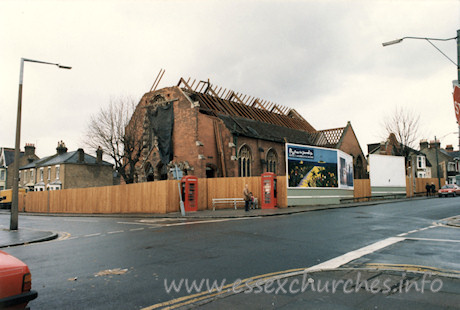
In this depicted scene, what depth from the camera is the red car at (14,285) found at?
10.6 feet

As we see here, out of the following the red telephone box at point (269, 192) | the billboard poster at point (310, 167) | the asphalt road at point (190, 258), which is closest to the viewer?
the asphalt road at point (190, 258)

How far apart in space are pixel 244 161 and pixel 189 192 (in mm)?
10330

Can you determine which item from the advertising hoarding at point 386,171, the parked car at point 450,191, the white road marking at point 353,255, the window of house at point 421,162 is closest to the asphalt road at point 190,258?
the white road marking at point 353,255

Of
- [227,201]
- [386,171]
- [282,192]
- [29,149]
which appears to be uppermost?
[29,149]

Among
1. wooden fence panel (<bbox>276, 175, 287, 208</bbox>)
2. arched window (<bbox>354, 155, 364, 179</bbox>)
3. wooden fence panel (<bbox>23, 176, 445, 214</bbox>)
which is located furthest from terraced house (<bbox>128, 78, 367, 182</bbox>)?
arched window (<bbox>354, 155, 364, 179</bbox>)

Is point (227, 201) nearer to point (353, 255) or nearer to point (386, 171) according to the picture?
point (353, 255)

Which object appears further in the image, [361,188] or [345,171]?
[361,188]

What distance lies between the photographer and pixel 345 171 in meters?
29.5

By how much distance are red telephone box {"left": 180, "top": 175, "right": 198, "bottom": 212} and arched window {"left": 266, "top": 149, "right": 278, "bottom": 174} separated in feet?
45.3

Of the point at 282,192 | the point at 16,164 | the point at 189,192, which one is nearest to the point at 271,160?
the point at 282,192

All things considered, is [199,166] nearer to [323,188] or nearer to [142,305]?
[323,188]

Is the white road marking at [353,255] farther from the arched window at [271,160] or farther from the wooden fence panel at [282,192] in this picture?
the arched window at [271,160]

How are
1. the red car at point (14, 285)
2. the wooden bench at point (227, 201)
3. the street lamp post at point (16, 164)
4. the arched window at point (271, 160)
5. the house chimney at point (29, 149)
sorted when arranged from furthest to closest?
the house chimney at point (29, 149) < the arched window at point (271, 160) < the wooden bench at point (227, 201) < the street lamp post at point (16, 164) < the red car at point (14, 285)

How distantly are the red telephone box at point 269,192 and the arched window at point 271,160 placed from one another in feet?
40.9
